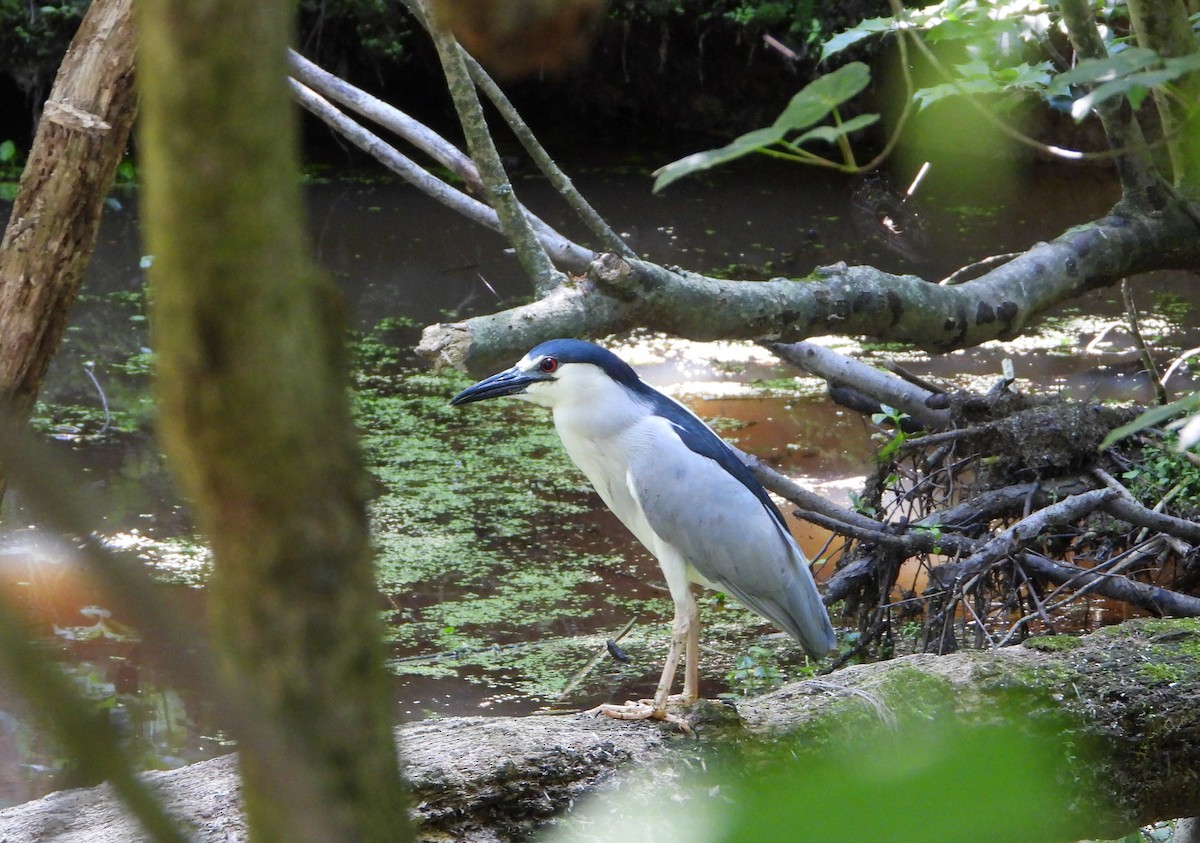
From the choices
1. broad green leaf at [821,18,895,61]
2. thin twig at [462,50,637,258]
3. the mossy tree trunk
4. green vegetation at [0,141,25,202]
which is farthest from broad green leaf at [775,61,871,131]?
green vegetation at [0,141,25,202]

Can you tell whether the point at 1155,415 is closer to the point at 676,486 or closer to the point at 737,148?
the point at 737,148

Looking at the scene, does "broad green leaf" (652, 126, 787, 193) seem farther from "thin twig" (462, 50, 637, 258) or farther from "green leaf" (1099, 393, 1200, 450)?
"thin twig" (462, 50, 637, 258)

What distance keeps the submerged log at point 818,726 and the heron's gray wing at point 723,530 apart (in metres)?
0.51

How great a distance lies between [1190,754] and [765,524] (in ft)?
3.29

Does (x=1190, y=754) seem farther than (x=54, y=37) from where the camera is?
No

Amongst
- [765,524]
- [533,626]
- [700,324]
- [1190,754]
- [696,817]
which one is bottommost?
[533,626]

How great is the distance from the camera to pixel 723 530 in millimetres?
2736

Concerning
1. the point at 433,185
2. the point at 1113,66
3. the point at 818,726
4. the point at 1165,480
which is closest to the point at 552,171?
the point at 433,185

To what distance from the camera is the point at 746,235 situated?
346 inches

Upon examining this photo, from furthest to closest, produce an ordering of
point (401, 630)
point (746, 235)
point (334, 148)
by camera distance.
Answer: point (334, 148), point (746, 235), point (401, 630)

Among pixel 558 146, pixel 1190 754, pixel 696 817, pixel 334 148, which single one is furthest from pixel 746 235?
pixel 696 817

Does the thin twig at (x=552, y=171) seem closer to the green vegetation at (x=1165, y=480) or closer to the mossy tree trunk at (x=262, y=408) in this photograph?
the green vegetation at (x=1165, y=480)

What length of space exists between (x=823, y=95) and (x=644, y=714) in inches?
71.0

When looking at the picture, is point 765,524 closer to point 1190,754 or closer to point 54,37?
point 1190,754
